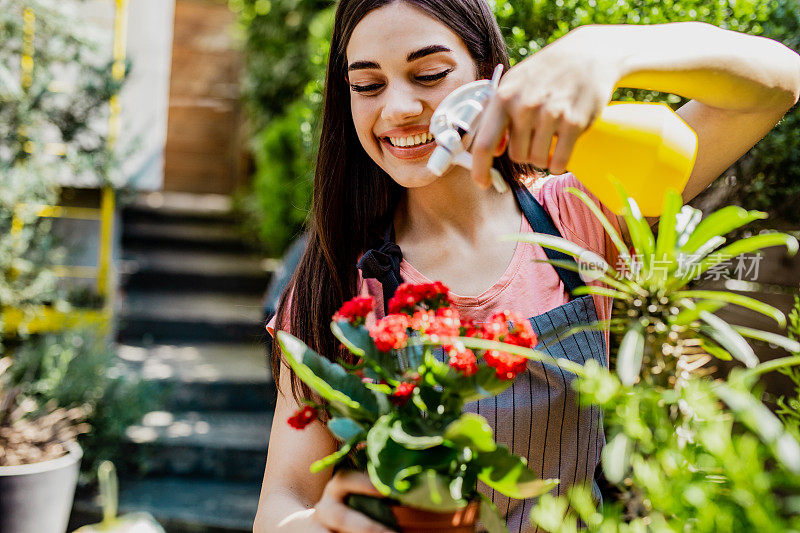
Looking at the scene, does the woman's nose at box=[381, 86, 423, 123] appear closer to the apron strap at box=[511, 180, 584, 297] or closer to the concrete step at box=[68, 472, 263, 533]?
the apron strap at box=[511, 180, 584, 297]

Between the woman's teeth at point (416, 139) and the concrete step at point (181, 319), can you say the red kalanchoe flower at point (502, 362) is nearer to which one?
the woman's teeth at point (416, 139)

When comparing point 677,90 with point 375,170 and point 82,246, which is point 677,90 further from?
point 82,246

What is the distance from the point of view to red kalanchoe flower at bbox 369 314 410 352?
64 cm

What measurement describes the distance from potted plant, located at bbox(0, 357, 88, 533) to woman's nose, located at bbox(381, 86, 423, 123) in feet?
7.64

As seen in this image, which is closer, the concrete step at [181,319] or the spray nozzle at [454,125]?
the spray nozzle at [454,125]

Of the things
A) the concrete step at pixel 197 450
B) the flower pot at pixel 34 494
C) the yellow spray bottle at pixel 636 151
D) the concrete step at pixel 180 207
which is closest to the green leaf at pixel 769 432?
the yellow spray bottle at pixel 636 151

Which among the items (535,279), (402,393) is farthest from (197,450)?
(402,393)

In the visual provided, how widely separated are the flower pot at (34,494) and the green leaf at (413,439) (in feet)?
8.43

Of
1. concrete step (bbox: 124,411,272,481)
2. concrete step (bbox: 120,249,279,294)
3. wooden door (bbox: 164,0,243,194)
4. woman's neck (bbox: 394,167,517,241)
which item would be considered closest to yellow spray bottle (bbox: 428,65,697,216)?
woman's neck (bbox: 394,167,517,241)

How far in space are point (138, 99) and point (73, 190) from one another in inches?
33.4

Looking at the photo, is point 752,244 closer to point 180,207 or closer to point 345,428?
point 345,428

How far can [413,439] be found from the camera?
23.0 inches

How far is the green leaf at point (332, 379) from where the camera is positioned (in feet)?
2.10

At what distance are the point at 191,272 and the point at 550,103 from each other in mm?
5054
